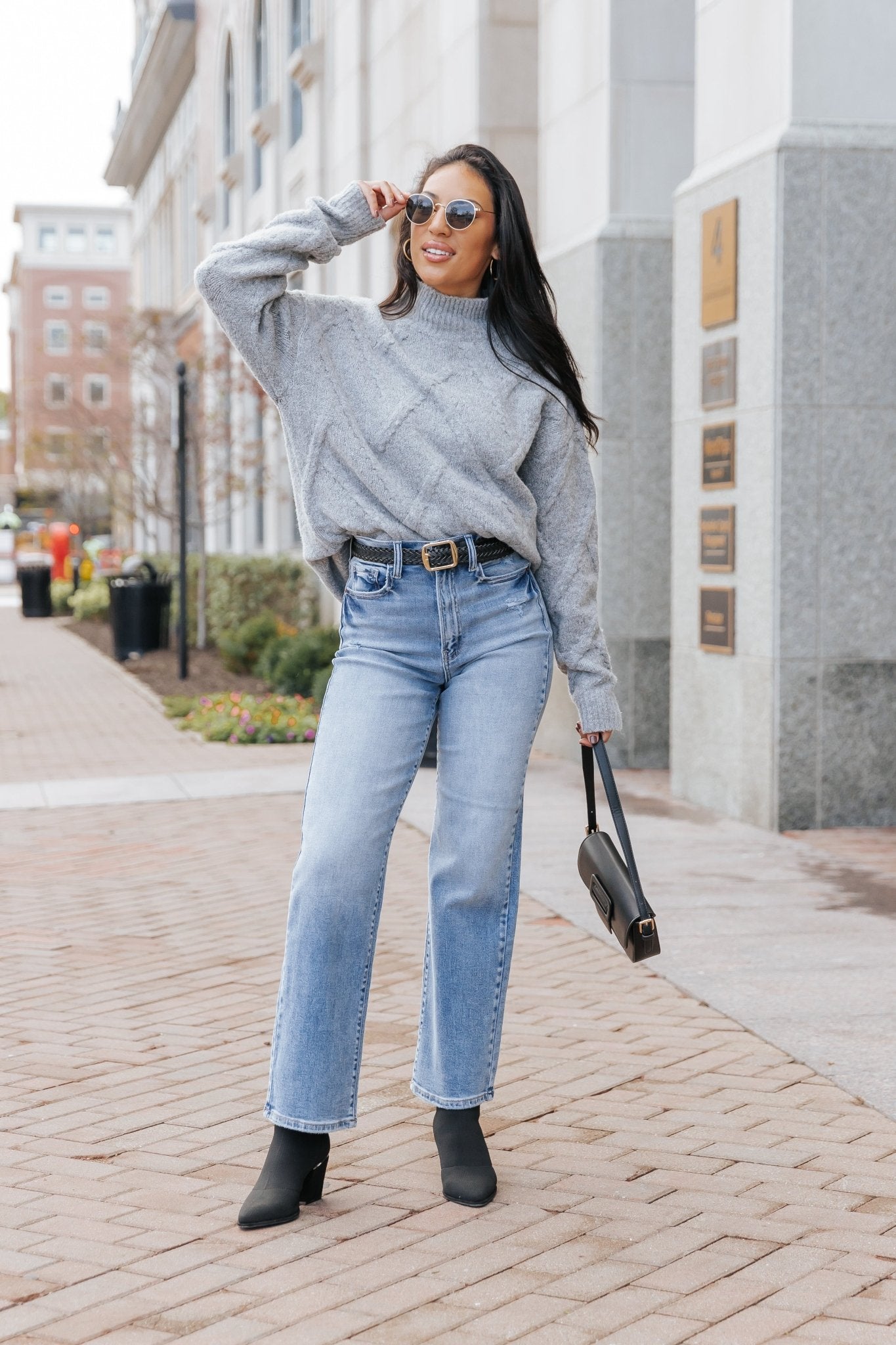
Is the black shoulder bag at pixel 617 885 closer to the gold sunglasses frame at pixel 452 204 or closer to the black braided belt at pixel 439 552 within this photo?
the black braided belt at pixel 439 552

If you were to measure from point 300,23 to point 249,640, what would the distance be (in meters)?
8.47

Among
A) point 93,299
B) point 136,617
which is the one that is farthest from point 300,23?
point 93,299

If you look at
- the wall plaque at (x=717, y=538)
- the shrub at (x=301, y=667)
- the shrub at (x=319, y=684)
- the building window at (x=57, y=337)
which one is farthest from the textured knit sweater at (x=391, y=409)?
the building window at (x=57, y=337)

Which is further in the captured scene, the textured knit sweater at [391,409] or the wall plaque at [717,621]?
the wall plaque at [717,621]

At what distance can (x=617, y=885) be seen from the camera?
3338mm

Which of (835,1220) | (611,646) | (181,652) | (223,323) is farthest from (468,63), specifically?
(835,1220)

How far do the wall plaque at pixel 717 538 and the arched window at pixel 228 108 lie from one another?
20041 mm

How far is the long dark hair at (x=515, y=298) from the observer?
3.34 m

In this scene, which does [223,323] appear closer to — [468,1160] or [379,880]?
[379,880]

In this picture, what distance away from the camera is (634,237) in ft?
32.5

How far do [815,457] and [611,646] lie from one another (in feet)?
9.08

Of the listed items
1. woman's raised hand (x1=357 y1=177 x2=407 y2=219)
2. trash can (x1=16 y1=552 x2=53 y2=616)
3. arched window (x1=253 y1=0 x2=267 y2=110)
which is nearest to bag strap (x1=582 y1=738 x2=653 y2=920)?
woman's raised hand (x1=357 y1=177 x2=407 y2=219)

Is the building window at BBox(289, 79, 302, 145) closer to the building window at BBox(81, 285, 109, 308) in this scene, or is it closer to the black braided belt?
the black braided belt

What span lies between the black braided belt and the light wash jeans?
13 millimetres
